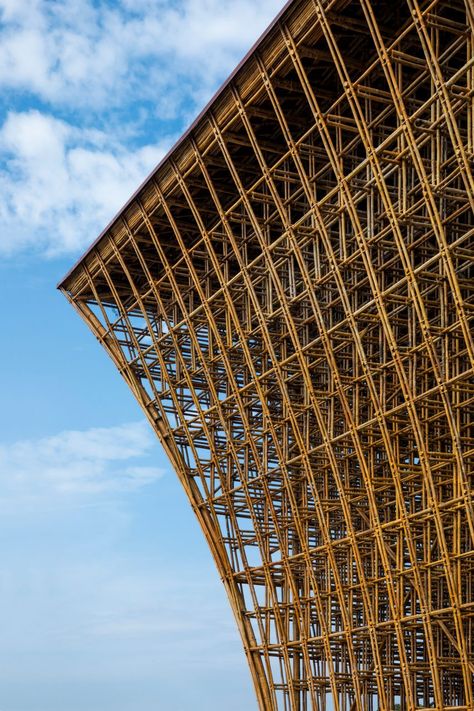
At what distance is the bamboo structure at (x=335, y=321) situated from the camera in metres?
27.2

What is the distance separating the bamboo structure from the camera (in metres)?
27.2

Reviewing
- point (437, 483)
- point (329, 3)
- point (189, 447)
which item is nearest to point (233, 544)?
point (189, 447)

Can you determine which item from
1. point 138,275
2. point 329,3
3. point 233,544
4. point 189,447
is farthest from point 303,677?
point 329,3

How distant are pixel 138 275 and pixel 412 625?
18331 millimetres

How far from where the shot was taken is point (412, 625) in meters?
29.5

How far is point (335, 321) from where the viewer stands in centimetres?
3809

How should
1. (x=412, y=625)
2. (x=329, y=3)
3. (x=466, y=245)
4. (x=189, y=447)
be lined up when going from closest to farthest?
(x=329, y=3) → (x=412, y=625) → (x=466, y=245) → (x=189, y=447)

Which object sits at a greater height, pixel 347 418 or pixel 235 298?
pixel 235 298

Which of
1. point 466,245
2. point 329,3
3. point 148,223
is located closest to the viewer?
point 329,3

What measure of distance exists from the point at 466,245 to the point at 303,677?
1634cm

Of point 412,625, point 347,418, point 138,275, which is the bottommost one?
point 412,625

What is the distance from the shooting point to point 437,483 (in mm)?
30344

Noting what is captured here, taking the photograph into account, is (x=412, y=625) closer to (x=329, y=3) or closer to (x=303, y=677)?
(x=303, y=677)

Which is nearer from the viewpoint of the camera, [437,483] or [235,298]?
[437,483]
